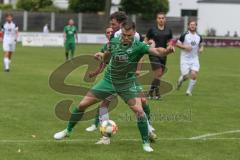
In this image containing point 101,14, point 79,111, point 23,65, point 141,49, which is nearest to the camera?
point 141,49

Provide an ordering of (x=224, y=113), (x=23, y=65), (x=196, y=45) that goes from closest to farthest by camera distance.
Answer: (x=224, y=113) → (x=196, y=45) → (x=23, y=65)

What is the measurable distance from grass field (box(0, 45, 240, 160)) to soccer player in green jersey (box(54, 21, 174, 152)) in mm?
569

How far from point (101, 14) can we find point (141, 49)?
2426 inches

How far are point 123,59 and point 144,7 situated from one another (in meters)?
63.2

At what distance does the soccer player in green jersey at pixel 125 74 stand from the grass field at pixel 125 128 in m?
0.57

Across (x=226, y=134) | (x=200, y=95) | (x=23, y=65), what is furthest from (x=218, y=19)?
(x=226, y=134)

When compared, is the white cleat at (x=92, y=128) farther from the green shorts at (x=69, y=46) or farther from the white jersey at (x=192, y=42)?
the green shorts at (x=69, y=46)

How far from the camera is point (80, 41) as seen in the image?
190 feet

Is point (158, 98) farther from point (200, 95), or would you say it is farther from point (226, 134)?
point (226, 134)

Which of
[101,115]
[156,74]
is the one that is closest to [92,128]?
[101,115]

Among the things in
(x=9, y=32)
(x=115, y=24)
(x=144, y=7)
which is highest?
(x=115, y=24)

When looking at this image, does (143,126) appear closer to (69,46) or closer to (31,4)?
(69,46)

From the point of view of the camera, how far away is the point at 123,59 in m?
9.11

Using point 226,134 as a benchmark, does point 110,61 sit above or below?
above
